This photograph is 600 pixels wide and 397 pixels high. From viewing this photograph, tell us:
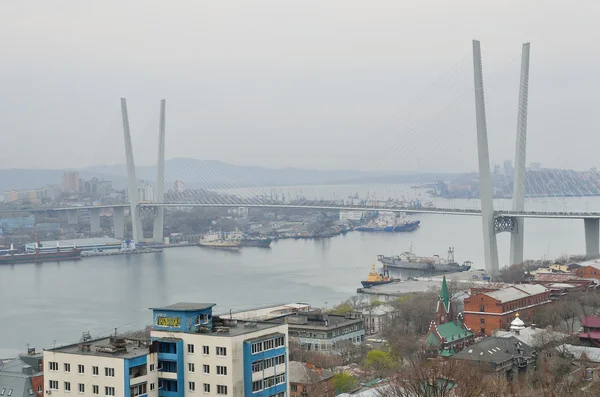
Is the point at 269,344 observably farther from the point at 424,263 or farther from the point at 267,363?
the point at 424,263

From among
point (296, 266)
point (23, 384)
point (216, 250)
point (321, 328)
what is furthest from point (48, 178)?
point (23, 384)

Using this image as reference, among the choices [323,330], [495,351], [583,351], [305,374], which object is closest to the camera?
[305,374]

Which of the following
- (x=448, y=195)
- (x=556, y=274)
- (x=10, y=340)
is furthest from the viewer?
(x=448, y=195)

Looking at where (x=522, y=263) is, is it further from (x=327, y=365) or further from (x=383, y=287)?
(x=327, y=365)

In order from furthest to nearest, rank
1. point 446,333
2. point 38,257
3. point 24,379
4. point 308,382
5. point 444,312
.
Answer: point 38,257
point 444,312
point 446,333
point 308,382
point 24,379

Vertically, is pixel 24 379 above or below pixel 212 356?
below

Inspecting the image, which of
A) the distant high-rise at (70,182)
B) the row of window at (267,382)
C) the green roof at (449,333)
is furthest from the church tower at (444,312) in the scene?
the distant high-rise at (70,182)

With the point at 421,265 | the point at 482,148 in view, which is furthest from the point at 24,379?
the point at 421,265
